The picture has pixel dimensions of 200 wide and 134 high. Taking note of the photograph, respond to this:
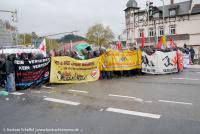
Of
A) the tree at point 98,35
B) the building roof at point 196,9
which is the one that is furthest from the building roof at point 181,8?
the tree at point 98,35

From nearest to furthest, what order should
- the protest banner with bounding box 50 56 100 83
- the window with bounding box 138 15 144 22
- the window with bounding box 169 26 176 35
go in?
the protest banner with bounding box 50 56 100 83, the window with bounding box 169 26 176 35, the window with bounding box 138 15 144 22

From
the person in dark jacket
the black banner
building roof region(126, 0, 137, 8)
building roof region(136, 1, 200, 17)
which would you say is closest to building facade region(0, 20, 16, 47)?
building roof region(126, 0, 137, 8)

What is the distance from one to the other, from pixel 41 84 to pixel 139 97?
5.37 m

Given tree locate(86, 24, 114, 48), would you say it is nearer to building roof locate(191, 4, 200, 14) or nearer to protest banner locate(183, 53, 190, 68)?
building roof locate(191, 4, 200, 14)

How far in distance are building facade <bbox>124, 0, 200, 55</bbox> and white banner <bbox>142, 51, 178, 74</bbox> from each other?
22729 mm

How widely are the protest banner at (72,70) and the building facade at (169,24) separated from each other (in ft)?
84.4

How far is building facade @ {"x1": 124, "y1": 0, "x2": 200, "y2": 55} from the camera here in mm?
41919

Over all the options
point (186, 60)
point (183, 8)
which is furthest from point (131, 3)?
point (186, 60)

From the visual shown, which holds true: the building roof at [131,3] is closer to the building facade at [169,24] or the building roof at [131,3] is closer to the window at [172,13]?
the building facade at [169,24]

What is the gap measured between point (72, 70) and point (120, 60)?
3399 millimetres

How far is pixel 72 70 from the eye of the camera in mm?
12344

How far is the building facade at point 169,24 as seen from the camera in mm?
41919

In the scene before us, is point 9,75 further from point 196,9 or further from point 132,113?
point 196,9

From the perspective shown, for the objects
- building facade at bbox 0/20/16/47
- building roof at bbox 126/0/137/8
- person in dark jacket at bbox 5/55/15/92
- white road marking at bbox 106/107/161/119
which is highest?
building roof at bbox 126/0/137/8
